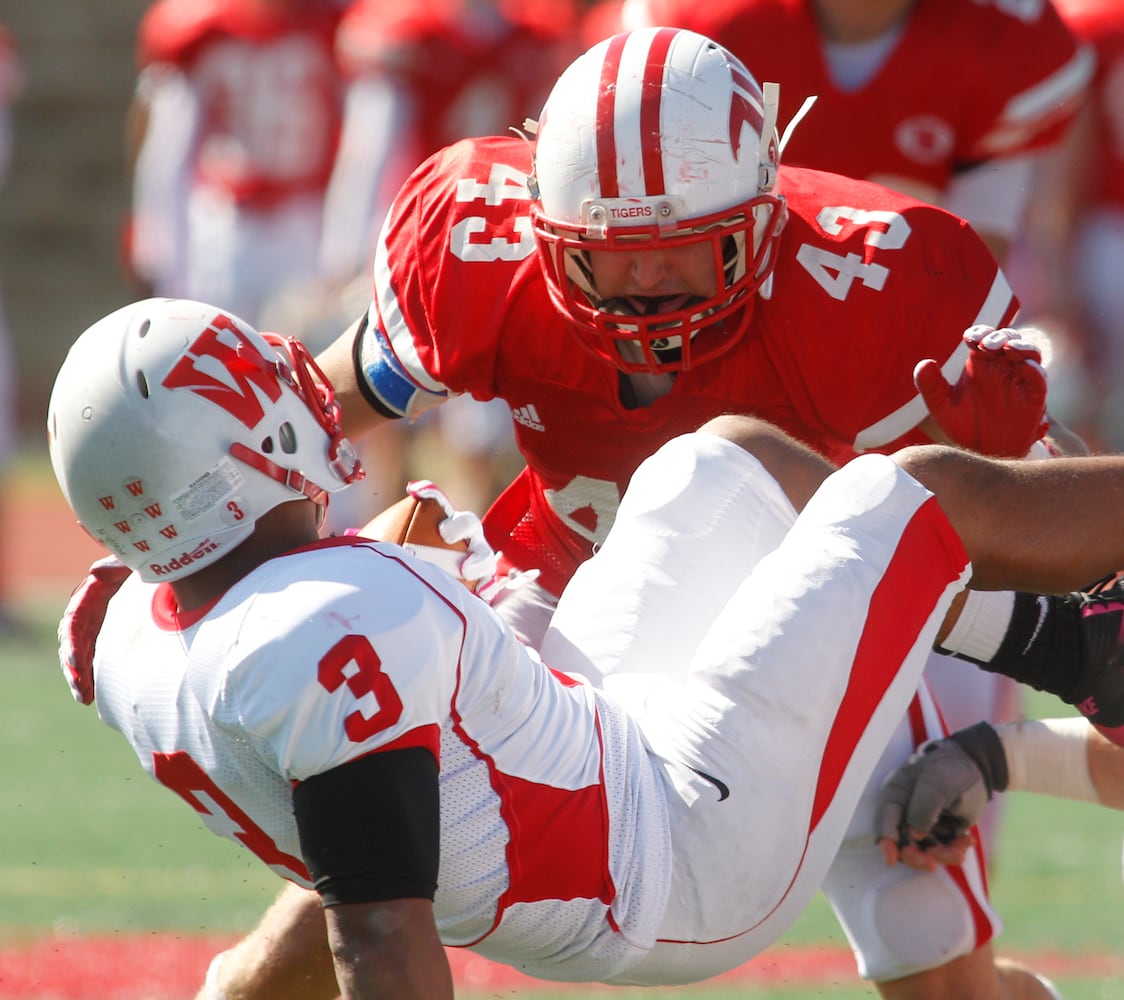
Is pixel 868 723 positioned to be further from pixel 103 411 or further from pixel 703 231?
pixel 103 411

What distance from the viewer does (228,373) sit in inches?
93.3

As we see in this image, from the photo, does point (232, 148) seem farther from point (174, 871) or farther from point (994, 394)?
point (994, 394)

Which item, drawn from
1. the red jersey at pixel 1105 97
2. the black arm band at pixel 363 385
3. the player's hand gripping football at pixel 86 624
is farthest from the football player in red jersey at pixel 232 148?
the player's hand gripping football at pixel 86 624

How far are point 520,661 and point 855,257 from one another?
3.16 ft

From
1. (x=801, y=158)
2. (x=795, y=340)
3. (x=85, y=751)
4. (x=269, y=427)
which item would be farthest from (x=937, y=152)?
(x=85, y=751)

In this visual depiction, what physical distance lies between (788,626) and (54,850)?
2.93m

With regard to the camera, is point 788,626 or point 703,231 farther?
point 703,231

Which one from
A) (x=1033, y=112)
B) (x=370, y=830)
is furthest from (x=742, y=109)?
(x=1033, y=112)

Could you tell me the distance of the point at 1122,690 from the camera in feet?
9.27

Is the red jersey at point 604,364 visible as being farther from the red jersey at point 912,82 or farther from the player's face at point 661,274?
the red jersey at point 912,82

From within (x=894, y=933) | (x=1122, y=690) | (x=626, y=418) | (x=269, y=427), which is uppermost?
(x=269, y=427)

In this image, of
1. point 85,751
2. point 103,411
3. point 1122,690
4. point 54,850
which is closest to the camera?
point 103,411

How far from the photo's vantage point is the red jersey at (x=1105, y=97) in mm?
8008

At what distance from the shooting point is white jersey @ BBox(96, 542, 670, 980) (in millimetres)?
2186
